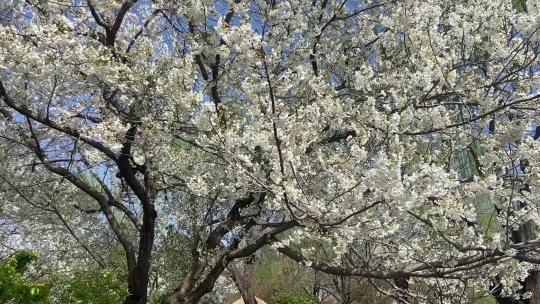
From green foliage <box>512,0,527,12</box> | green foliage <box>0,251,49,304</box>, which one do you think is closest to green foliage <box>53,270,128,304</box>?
green foliage <box>0,251,49,304</box>

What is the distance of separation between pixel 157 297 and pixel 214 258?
5.61 metres

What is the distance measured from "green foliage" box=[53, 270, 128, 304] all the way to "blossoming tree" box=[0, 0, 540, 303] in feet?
3.53

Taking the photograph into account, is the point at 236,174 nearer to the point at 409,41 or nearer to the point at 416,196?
the point at 416,196

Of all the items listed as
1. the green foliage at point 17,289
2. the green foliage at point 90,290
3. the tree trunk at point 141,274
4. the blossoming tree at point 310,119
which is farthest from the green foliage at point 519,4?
the green foliage at point 17,289

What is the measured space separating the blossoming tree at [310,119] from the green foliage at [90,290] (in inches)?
42.4

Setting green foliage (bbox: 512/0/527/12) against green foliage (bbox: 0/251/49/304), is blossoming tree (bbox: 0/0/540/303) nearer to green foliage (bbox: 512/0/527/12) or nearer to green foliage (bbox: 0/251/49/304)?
green foliage (bbox: 0/251/49/304)

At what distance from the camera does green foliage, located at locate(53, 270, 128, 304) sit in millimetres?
5746

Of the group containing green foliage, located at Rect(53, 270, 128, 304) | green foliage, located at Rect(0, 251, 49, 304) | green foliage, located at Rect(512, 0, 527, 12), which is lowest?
green foliage, located at Rect(0, 251, 49, 304)

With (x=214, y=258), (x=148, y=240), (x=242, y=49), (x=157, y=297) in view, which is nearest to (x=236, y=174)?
(x=242, y=49)

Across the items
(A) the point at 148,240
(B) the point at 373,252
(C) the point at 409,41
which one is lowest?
(B) the point at 373,252

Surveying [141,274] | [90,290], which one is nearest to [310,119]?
[90,290]

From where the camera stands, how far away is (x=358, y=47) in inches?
267

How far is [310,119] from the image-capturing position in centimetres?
498

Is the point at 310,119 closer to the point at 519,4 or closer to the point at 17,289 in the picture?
the point at 17,289
